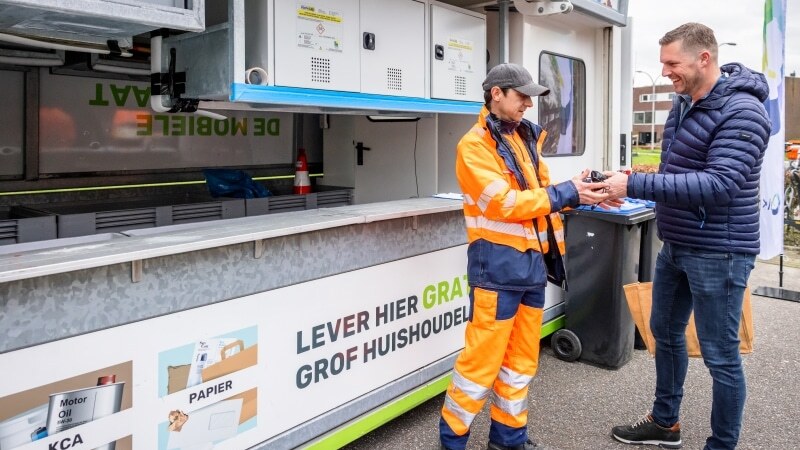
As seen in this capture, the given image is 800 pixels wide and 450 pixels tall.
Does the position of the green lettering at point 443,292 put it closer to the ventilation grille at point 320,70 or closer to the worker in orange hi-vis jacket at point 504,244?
the worker in orange hi-vis jacket at point 504,244

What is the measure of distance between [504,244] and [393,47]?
1.16m

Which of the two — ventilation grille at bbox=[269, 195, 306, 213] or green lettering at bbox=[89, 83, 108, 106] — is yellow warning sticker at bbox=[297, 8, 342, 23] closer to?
ventilation grille at bbox=[269, 195, 306, 213]

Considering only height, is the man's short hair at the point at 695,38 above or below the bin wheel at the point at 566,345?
above

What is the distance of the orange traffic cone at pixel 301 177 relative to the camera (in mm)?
4696

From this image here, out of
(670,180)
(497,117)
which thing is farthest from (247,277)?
(670,180)

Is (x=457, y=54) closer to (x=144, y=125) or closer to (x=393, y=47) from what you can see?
(x=393, y=47)

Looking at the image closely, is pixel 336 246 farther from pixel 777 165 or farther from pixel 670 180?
pixel 777 165

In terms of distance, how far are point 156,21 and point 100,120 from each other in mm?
2076

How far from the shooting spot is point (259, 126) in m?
4.75

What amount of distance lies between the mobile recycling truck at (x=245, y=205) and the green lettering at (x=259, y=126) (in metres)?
0.02

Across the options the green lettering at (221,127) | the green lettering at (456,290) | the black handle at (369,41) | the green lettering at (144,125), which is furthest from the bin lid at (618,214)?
the green lettering at (144,125)

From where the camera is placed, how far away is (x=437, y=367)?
3613 mm

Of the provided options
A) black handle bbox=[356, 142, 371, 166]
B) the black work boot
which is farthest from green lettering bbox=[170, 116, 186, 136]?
the black work boot

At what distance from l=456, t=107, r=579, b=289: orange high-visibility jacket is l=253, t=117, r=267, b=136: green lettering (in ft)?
7.48
